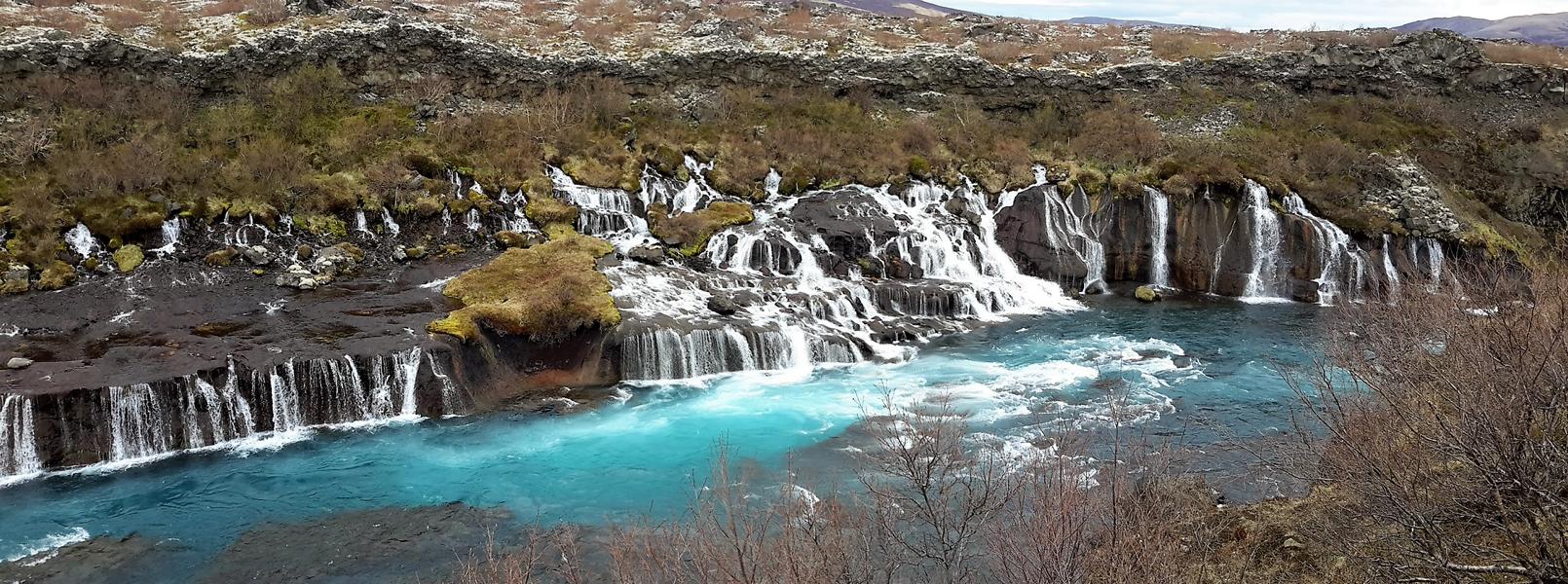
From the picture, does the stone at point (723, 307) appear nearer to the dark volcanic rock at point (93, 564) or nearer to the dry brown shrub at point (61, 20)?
the dark volcanic rock at point (93, 564)

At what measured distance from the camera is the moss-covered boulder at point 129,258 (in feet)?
79.8

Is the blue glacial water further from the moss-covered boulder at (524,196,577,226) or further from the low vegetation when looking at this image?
the moss-covered boulder at (524,196,577,226)

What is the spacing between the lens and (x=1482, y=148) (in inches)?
1412

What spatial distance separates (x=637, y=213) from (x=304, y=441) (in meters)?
16.4

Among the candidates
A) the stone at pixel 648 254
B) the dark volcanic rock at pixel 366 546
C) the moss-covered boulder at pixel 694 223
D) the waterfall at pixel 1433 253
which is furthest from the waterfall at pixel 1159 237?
the dark volcanic rock at pixel 366 546

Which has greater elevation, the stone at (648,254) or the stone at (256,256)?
the stone at (256,256)

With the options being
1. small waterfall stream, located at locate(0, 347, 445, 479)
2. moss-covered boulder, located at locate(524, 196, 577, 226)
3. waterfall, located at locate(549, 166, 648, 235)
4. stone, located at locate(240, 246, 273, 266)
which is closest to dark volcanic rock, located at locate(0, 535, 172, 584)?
small waterfall stream, located at locate(0, 347, 445, 479)

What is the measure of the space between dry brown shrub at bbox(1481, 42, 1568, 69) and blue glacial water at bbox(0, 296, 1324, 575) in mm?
25679

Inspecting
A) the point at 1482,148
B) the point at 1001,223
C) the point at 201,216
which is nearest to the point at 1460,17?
the point at 1482,148

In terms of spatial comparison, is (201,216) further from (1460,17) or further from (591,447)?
(1460,17)

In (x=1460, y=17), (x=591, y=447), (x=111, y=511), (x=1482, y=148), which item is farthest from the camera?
(x=1460, y=17)

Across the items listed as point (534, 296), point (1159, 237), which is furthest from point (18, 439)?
point (1159, 237)

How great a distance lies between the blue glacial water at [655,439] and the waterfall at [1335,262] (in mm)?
6123

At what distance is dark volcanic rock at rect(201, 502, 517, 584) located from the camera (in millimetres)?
13031
